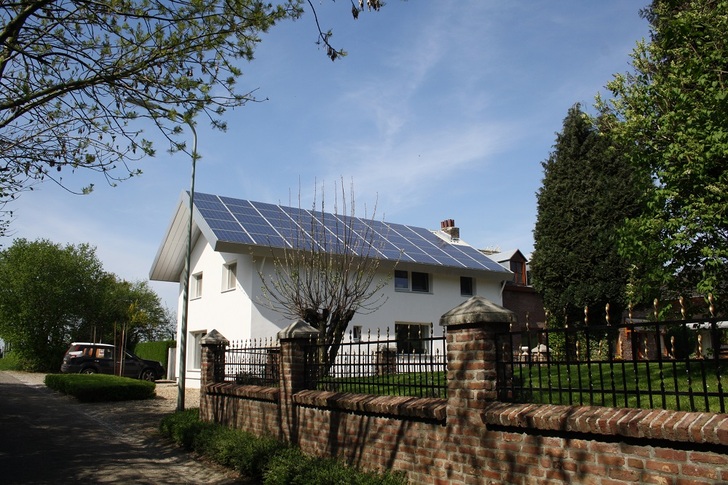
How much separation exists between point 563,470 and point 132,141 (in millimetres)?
7366

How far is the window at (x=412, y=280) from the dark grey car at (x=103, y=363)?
1290 centimetres

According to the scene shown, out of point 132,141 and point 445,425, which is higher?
point 132,141

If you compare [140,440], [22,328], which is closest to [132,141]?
[140,440]

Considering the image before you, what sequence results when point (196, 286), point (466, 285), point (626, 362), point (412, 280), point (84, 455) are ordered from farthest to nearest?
point (466, 285) < point (196, 286) < point (412, 280) < point (84, 455) < point (626, 362)

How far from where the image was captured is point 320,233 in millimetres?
20953

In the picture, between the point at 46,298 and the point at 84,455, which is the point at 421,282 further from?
the point at 46,298

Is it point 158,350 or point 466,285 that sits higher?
point 466,285

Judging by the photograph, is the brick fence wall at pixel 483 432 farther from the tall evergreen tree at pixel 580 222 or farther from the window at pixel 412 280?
the tall evergreen tree at pixel 580 222

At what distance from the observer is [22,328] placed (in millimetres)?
36531

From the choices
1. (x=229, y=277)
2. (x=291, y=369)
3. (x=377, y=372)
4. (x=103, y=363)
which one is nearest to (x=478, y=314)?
(x=377, y=372)

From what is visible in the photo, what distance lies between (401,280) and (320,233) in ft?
17.1

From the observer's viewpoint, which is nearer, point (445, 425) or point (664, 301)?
point (445, 425)

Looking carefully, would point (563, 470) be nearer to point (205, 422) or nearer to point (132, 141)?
point (132, 141)

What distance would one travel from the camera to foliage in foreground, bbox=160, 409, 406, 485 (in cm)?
693
